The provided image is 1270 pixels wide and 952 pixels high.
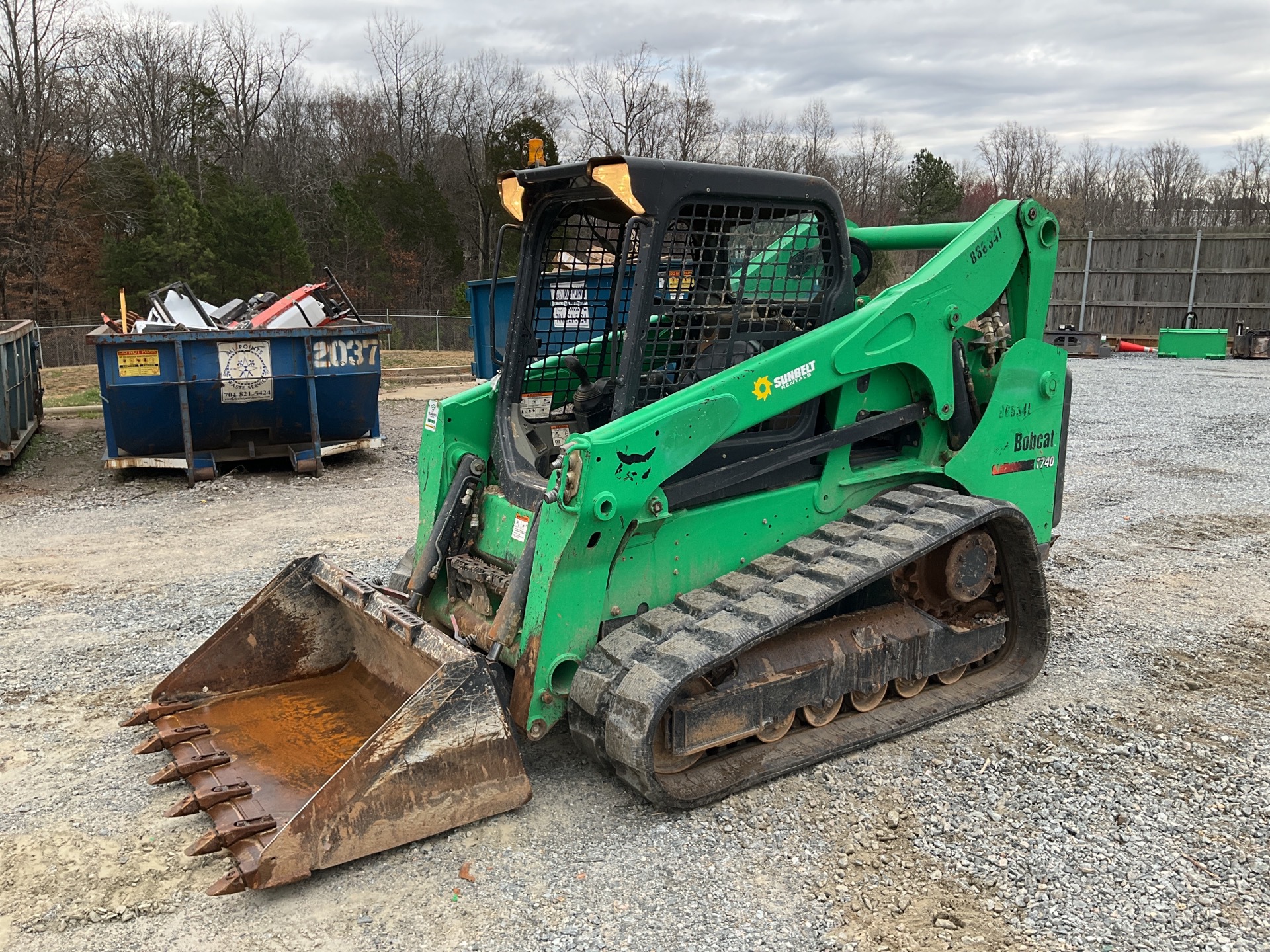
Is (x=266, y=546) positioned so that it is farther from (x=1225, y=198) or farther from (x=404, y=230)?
(x=1225, y=198)

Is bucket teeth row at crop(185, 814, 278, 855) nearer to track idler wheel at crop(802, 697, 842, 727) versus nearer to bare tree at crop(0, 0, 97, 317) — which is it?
track idler wheel at crop(802, 697, 842, 727)

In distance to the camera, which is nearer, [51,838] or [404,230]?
[51,838]

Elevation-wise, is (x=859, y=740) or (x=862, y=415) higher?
(x=862, y=415)

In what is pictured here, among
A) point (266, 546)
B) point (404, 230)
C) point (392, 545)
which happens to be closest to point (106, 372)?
point (266, 546)

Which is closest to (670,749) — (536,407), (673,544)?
(673,544)

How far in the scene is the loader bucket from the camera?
3061 millimetres

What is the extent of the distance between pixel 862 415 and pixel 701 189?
1.29 metres

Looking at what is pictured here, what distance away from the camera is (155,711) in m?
4.00

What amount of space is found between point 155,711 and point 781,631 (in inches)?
98.8

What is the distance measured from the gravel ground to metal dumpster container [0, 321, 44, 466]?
4.26m

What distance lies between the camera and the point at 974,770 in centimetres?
387

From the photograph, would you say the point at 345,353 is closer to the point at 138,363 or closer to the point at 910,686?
the point at 138,363

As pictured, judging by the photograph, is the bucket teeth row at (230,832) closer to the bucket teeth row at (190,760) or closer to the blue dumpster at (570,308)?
the bucket teeth row at (190,760)

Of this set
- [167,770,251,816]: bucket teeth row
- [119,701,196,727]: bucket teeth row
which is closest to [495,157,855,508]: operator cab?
[167,770,251,816]: bucket teeth row
